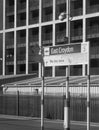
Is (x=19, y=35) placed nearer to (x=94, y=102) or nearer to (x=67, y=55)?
(x=94, y=102)

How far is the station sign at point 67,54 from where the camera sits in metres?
14.3

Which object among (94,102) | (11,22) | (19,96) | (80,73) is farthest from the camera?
(11,22)

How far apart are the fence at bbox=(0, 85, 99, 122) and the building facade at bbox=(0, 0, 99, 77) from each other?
55.0 ft

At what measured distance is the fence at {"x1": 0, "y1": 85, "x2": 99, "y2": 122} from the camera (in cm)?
3067

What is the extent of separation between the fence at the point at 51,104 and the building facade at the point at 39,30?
55.0 ft

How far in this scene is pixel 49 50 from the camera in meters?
15.6

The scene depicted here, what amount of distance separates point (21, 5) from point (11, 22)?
3.80 metres

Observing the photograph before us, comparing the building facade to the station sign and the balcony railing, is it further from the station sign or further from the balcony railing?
the station sign

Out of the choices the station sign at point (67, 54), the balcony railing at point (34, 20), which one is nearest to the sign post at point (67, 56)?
the station sign at point (67, 54)

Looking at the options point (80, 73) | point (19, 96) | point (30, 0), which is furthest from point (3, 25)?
point (19, 96)

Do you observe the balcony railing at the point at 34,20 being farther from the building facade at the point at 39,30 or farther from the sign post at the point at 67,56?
the sign post at the point at 67,56

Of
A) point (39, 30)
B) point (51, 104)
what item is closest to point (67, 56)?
point (51, 104)

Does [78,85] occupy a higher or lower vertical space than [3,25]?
lower

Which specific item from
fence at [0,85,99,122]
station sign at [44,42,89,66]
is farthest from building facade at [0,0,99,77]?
station sign at [44,42,89,66]
